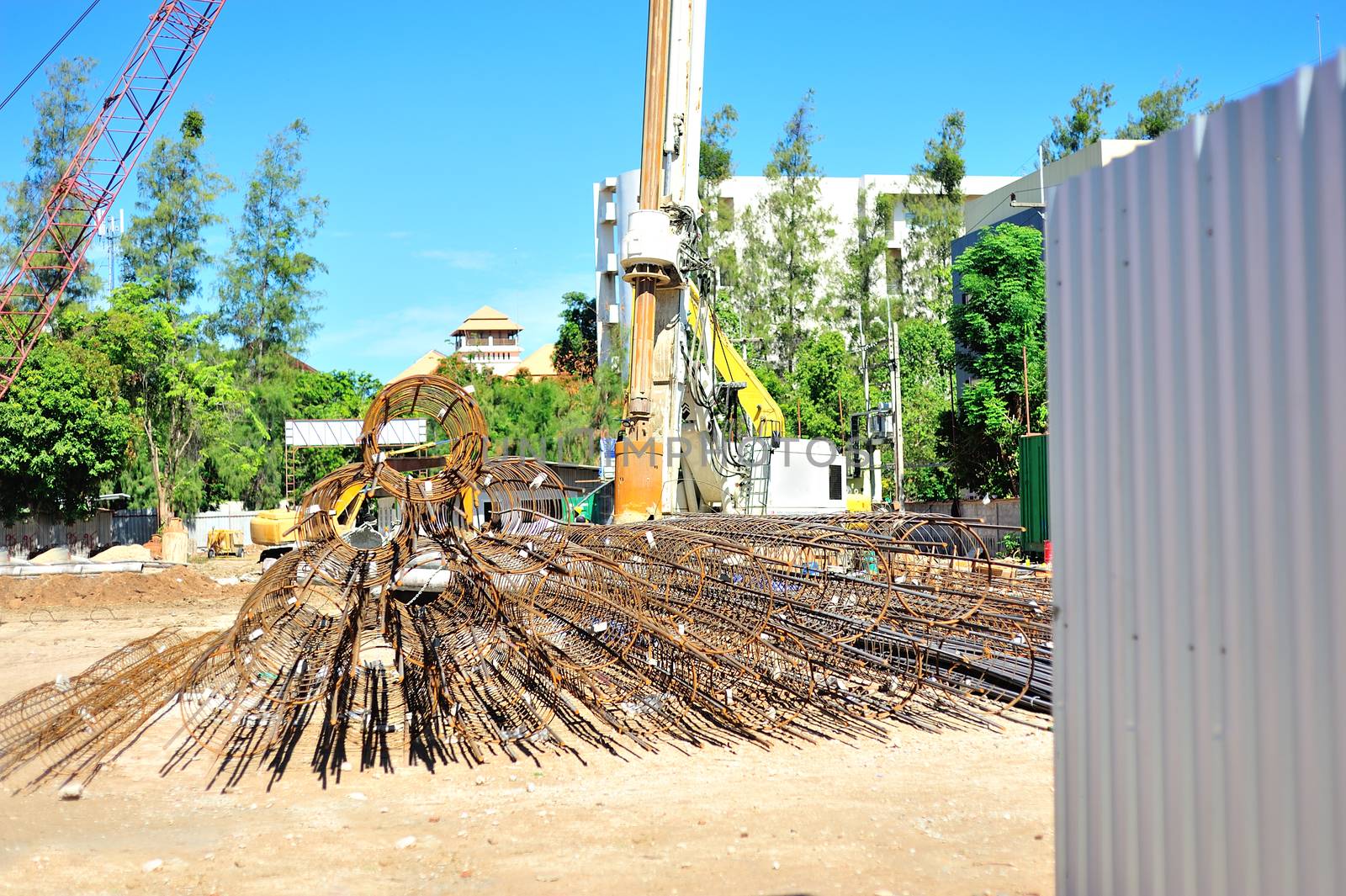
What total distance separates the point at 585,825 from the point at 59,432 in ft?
83.8

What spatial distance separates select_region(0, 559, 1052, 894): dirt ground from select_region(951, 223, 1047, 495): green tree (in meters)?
21.7

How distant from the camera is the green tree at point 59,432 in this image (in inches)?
1035

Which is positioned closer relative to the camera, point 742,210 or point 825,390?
point 825,390

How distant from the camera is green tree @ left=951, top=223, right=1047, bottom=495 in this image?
2847 centimetres

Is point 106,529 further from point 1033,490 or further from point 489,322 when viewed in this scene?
point 489,322

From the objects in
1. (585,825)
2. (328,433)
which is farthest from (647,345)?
(328,433)

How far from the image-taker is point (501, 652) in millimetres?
8242

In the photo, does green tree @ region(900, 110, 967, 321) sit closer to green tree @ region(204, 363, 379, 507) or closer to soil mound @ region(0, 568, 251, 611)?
green tree @ region(204, 363, 379, 507)

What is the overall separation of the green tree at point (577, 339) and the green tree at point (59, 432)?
2610 centimetres

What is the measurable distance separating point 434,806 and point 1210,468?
4.95 meters

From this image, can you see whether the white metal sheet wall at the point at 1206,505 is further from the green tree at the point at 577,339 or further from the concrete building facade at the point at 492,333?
the concrete building facade at the point at 492,333

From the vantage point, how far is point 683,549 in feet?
31.9

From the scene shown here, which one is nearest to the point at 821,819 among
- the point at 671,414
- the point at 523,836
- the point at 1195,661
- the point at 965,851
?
the point at 965,851

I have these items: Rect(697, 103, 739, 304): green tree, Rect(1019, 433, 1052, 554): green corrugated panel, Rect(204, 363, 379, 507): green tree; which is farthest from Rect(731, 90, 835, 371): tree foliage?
Rect(1019, 433, 1052, 554): green corrugated panel
